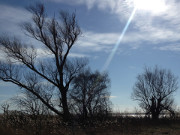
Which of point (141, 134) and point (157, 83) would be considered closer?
point (141, 134)

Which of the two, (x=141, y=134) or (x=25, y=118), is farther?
(x=141, y=134)

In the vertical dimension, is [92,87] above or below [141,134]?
above

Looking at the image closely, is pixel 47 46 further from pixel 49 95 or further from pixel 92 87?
pixel 92 87

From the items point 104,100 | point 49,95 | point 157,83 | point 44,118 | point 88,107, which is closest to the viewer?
point 44,118

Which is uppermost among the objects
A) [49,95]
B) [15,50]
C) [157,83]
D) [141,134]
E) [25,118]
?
[15,50]

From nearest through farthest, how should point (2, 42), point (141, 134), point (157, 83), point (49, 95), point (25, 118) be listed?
point (25, 118) → point (141, 134) → point (49, 95) → point (2, 42) → point (157, 83)

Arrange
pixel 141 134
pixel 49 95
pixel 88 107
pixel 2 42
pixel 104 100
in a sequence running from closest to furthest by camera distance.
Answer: pixel 141 134, pixel 49 95, pixel 2 42, pixel 88 107, pixel 104 100

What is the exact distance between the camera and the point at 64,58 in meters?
24.8

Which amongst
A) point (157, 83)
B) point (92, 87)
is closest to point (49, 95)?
point (92, 87)

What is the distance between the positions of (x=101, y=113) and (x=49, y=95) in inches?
294

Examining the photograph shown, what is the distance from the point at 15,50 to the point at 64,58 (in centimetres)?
508

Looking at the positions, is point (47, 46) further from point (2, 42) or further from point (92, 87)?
point (92, 87)

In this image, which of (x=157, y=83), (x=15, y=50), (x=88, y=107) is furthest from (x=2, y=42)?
(x=157, y=83)

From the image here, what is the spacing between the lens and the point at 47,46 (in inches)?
968
